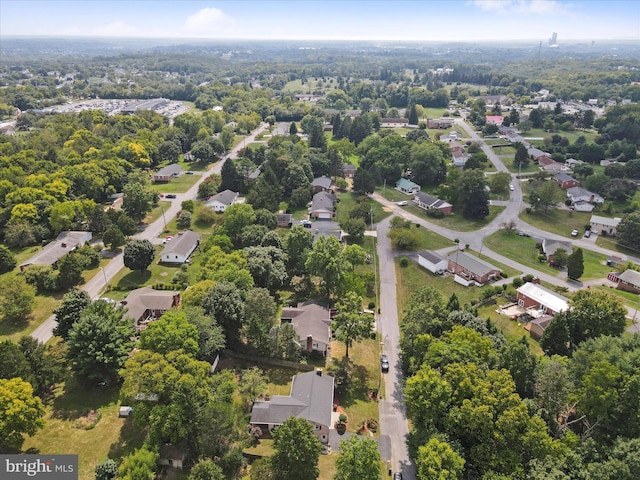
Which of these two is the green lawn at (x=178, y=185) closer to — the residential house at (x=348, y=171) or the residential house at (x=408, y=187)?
the residential house at (x=348, y=171)

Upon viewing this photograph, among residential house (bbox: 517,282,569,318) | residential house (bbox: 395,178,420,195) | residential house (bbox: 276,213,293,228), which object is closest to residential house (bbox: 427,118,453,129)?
residential house (bbox: 395,178,420,195)

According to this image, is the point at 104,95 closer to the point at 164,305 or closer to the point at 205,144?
the point at 205,144

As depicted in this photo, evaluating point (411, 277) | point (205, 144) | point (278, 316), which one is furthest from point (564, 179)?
point (205, 144)

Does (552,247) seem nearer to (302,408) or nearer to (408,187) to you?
(408,187)

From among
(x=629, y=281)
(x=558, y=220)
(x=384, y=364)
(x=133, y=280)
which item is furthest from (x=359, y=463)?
(x=558, y=220)

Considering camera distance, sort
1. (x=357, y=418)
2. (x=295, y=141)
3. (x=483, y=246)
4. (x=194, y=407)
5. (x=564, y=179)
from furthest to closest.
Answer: (x=295, y=141), (x=564, y=179), (x=483, y=246), (x=357, y=418), (x=194, y=407)

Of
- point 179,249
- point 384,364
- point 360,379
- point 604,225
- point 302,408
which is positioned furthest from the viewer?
point 604,225

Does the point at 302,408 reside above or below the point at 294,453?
below
